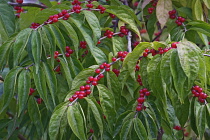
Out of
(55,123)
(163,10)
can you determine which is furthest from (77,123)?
(163,10)

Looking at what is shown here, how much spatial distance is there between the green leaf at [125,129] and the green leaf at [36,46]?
0.32m

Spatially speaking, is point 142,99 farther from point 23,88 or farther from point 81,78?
point 23,88

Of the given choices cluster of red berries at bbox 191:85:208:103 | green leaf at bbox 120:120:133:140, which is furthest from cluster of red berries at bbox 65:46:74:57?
cluster of red berries at bbox 191:85:208:103

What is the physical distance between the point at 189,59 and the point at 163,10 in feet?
1.88

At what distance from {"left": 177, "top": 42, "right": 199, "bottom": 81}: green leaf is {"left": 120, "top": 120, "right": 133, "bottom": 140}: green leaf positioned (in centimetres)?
25

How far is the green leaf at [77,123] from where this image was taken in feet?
3.26

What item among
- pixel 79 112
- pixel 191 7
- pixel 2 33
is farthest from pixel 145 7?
pixel 79 112

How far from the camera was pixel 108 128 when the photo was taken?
46.8 inches

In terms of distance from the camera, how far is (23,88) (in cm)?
110

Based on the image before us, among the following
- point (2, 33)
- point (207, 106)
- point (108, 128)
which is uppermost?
point (2, 33)

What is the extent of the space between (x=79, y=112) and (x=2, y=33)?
537mm

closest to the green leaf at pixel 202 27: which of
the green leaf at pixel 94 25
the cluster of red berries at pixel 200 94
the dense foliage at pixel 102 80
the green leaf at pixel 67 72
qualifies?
the dense foliage at pixel 102 80

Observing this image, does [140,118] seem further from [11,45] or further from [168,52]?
[11,45]

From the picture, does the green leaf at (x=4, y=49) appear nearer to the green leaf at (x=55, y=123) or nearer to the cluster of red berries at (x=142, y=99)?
the green leaf at (x=55, y=123)
